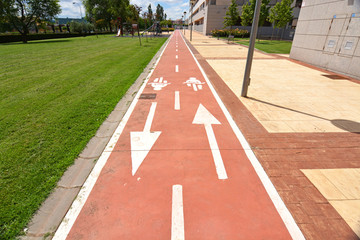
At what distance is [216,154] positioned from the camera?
450 centimetres

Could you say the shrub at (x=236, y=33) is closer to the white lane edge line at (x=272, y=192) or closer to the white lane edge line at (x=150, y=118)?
the white lane edge line at (x=150, y=118)

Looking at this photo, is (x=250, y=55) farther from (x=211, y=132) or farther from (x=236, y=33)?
(x=236, y=33)

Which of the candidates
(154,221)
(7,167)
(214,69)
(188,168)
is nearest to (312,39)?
(214,69)

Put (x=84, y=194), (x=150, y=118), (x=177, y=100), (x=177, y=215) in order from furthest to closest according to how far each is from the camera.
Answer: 1. (x=177, y=100)
2. (x=150, y=118)
3. (x=84, y=194)
4. (x=177, y=215)

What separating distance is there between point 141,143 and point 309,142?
4314mm

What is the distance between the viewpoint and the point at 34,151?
445cm

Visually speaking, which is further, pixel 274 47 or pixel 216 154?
pixel 274 47

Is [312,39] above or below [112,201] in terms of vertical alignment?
above

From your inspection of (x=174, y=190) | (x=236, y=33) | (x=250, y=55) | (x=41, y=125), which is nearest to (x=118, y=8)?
(x=236, y=33)

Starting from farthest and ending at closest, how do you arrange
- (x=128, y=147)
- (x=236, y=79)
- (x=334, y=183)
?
1. (x=236, y=79)
2. (x=128, y=147)
3. (x=334, y=183)

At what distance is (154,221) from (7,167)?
3.36 m

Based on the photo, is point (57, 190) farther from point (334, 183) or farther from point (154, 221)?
point (334, 183)

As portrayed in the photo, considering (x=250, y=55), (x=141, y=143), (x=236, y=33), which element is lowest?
(x=141, y=143)

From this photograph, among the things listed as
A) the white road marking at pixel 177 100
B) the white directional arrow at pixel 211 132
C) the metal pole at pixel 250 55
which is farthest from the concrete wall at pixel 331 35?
the white road marking at pixel 177 100
